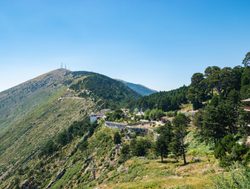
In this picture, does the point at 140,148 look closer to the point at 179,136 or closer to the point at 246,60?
the point at 179,136

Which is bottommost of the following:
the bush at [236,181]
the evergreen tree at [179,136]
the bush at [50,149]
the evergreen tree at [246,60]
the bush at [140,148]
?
the bush at [50,149]

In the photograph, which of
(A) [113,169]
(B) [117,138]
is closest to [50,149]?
(B) [117,138]

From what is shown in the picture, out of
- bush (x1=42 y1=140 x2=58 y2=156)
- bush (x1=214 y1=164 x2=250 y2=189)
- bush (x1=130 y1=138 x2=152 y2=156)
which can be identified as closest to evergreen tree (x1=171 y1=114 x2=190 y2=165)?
bush (x1=130 y1=138 x2=152 y2=156)

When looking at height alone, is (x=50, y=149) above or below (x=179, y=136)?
below

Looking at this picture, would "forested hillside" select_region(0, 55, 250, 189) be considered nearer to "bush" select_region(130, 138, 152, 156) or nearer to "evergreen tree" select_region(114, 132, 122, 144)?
"evergreen tree" select_region(114, 132, 122, 144)

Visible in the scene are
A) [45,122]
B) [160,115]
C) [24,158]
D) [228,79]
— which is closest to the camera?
[228,79]

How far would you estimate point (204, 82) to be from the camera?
108500 mm

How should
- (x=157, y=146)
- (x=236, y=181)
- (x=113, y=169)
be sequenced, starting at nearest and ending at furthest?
1. (x=236, y=181)
2. (x=157, y=146)
3. (x=113, y=169)

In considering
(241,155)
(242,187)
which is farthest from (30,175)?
(242,187)

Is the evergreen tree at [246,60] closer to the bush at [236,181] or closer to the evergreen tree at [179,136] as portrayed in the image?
the evergreen tree at [179,136]

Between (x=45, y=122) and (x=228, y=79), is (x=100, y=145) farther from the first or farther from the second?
(x=45, y=122)

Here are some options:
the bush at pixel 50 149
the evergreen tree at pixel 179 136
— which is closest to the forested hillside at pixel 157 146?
the bush at pixel 50 149

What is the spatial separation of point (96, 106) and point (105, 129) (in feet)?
204

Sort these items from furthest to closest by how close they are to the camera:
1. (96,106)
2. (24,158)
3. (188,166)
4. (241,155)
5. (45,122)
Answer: (45,122) → (96,106) → (24,158) → (188,166) → (241,155)
